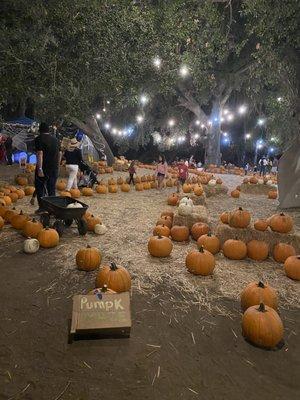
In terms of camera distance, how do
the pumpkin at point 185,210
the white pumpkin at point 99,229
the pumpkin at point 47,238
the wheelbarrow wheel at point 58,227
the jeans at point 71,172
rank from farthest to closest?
the jeans at point 71,172
the pumpkin at point 185,210
the white pumpkin at point 99,229
the wheelbarrow wheel at point 58,227
the pumpkin at point 47,238

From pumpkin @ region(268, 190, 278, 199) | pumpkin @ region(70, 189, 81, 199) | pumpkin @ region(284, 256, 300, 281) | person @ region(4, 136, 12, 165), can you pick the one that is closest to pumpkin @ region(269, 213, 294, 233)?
pumpkin @ region(284, 256, 300, 281)

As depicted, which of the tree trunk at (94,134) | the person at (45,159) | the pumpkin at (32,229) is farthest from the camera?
the tree trunk at (94,134)

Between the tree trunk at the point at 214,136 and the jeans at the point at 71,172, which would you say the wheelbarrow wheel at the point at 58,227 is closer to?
the jeans at the point at 71,172

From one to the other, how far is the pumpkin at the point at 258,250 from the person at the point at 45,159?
497cm

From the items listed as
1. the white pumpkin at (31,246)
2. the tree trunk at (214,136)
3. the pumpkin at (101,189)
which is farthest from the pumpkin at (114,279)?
the tree trunk at (214,136)

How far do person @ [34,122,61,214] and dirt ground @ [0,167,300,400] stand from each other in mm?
2666

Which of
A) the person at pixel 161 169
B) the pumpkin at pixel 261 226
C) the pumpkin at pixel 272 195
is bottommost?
the pumpkin at pixel 261 226

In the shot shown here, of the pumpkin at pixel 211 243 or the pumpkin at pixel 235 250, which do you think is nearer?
the pumpkin at pixel 235 250

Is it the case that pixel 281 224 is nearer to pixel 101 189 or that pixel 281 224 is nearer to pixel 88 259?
pixel 88 259

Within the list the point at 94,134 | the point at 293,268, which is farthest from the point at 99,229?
the point at 94,134

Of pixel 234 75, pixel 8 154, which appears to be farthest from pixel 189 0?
pixel 8 154

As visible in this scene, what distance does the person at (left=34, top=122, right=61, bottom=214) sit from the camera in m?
8.08

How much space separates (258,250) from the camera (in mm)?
5816

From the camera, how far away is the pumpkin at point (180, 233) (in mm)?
6789
